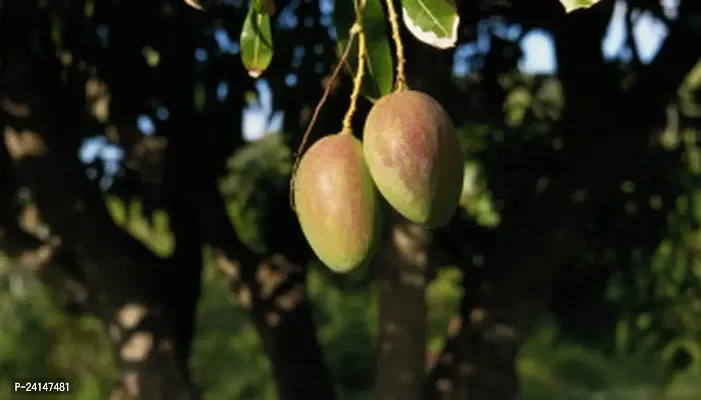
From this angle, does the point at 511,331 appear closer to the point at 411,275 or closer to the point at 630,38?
the point at 411,275

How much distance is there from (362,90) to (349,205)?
14 cm

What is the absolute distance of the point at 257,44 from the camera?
97 cm

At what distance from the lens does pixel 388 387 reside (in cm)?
209

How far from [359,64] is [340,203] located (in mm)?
120

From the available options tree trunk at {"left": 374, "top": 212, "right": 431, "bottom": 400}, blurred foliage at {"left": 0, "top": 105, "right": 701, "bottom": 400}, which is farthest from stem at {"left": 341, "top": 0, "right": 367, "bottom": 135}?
blurred foliage at {"left": 0, "top": 105, "right": 701, "bottom": 400}

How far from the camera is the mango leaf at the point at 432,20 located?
87cm

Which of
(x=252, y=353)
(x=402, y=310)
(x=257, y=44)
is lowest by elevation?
(x=252, y=353)

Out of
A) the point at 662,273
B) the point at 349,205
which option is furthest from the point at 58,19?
the point at 662,273

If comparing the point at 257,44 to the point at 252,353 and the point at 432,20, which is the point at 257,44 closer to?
the point at 432,20

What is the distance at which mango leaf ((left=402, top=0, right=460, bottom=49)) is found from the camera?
2.85 ft

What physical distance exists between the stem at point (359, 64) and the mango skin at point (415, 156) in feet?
0.11

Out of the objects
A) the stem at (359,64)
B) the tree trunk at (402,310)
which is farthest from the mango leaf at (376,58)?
the tree trunk at (402,310)

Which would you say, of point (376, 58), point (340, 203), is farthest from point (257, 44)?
point (340, 203)

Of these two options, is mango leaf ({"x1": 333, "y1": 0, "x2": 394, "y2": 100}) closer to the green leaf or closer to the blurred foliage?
the green leaf
